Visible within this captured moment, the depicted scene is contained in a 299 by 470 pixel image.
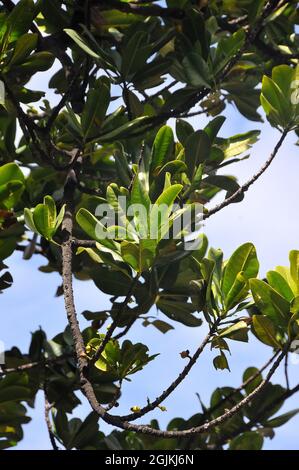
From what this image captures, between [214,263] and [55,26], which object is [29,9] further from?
[214,263]

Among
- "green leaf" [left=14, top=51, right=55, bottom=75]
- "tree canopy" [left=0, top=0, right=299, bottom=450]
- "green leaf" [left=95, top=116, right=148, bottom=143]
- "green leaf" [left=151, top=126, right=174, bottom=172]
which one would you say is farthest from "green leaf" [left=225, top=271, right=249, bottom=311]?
"green leaf" [left=14, top=51, right=55, bottom=75]

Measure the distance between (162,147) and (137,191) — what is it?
39cm

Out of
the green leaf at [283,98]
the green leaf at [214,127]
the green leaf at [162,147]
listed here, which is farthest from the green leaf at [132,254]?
the green leaf at [214,127]

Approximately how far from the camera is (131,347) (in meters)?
1.73

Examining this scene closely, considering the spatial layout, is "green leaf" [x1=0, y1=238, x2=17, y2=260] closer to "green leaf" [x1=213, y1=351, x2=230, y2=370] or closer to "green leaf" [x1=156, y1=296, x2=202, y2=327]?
"green leaf" [x1=156, y1=296, x2=202, y2=327]

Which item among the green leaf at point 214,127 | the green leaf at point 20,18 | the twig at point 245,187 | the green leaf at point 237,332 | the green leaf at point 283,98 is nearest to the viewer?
the green leaf at point 237,332

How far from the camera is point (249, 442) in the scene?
2.69m

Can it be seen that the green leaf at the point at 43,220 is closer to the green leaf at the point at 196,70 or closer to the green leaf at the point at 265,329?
the green leaf at the point at 265,329

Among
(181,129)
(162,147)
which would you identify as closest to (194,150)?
(162,147)

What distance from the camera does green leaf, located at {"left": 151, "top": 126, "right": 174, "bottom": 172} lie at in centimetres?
193

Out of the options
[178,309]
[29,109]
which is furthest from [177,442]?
[29,109]

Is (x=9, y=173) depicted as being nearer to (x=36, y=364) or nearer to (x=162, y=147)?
(x=162, y=147)

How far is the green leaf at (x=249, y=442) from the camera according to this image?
2.68m

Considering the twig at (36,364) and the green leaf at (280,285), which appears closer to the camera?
the green leaf at (280,285)
